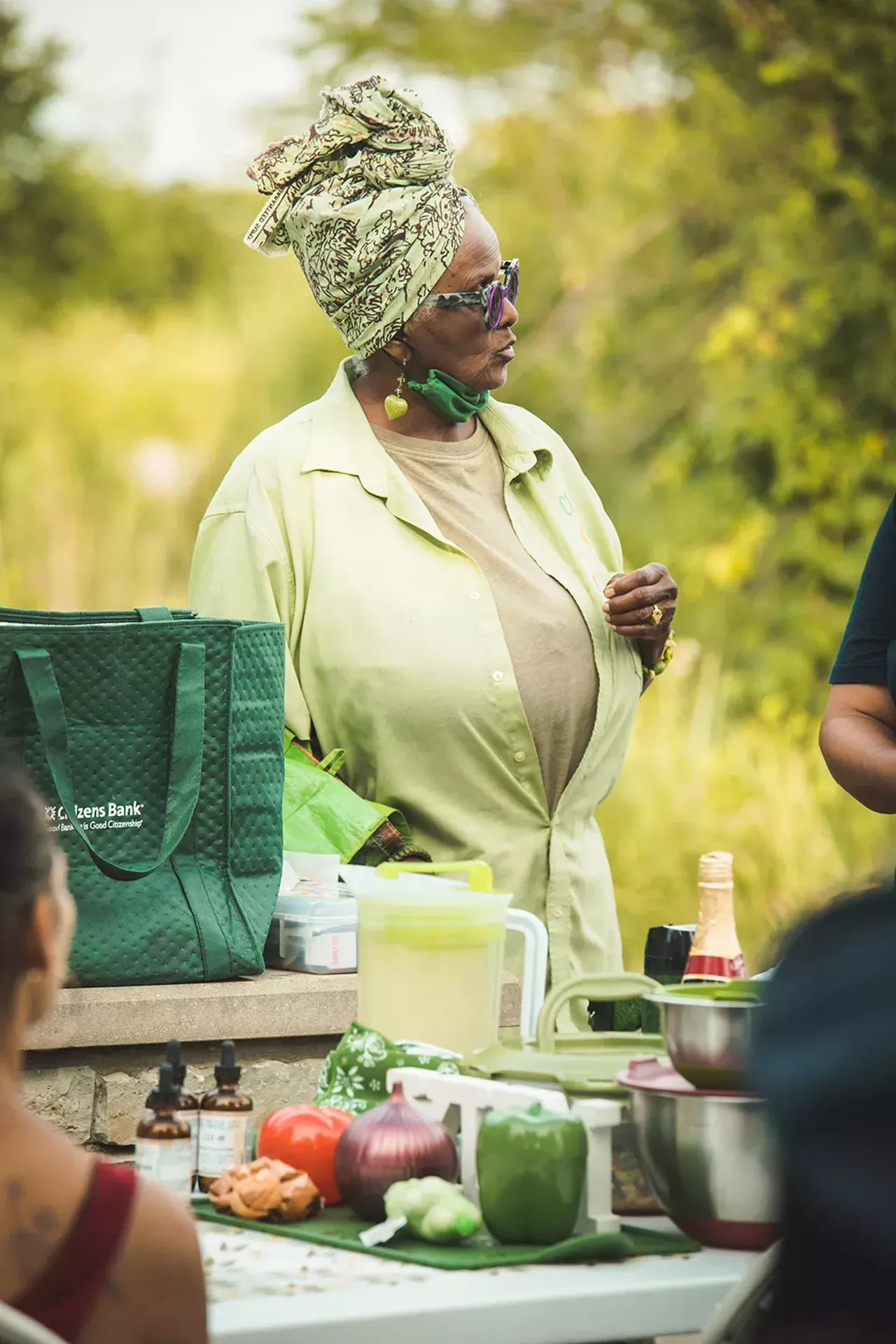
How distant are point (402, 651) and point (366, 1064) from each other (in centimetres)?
111

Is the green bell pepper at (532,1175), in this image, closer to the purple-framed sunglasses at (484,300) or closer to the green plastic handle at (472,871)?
the green plastic handle at (472,871)

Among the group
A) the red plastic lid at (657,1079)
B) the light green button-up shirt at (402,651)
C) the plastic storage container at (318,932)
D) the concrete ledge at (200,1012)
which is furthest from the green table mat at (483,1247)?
the light green button-up shirt at (402,651)

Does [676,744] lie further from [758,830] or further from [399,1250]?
[399,1250]

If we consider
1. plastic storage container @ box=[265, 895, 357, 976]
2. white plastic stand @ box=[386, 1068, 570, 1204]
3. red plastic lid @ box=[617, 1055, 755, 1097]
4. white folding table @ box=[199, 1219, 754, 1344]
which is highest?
plastic storage container @ box=[265, 895, 357, 976]

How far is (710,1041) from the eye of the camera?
176 cm

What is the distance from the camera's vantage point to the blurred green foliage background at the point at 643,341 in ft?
25.8

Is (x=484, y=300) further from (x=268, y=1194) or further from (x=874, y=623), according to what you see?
(x=268, y=1194)

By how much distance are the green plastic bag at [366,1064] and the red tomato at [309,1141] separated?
2.7 inches

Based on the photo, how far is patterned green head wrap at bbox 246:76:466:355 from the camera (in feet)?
10.5

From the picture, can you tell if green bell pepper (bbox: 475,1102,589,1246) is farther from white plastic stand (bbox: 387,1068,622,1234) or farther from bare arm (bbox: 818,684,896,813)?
bare arm (bbox: 818,684,896,813)

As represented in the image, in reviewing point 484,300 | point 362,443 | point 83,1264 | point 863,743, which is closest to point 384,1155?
point 83,1264

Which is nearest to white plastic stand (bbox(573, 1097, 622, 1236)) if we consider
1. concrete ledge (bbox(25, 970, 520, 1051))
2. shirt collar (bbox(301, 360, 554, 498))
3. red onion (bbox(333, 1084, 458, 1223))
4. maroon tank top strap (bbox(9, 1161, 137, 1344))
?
red onion (bbox(333, 1084, 458, 1223))

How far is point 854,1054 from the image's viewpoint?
94 cm

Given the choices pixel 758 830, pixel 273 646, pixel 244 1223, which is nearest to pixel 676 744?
pixel 758 830
